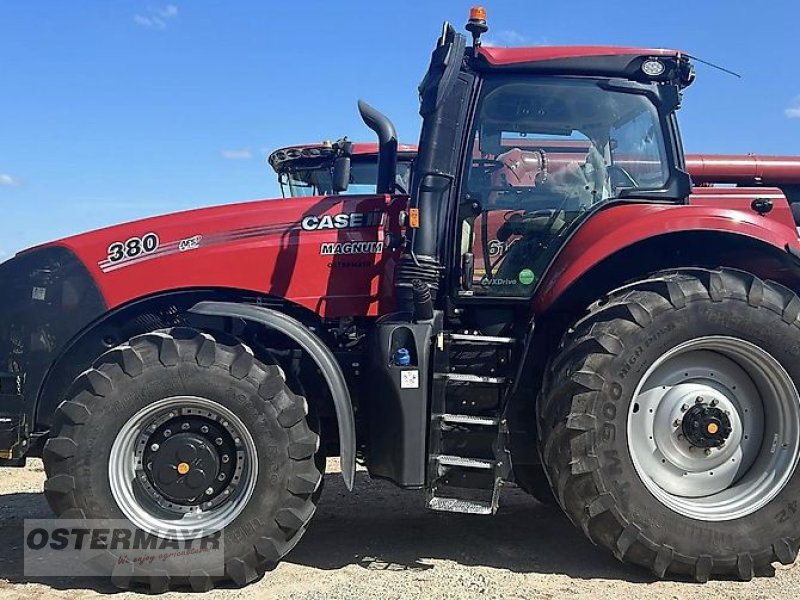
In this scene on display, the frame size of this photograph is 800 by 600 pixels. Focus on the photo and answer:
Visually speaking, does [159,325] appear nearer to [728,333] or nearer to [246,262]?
[246,262]

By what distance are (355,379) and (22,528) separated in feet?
8.44

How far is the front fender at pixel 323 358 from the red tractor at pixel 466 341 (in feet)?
0.04

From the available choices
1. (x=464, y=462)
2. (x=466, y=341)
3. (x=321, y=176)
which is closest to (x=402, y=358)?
(x=466, y=341)

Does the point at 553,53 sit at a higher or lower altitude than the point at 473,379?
higher

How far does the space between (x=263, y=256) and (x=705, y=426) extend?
8.79ft

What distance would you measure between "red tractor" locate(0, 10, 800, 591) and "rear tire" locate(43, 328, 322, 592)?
13mm

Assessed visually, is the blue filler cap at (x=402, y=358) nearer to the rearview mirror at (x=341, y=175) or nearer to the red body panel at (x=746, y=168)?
the rearview mirror at (x=341, y=175)

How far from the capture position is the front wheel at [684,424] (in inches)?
151

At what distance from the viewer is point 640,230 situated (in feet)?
13.0

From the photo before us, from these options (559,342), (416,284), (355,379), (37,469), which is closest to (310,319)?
(355,379)

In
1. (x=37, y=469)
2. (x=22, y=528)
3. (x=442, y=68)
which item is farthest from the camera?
(x=37, y=469)

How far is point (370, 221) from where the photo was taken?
4.46 metres

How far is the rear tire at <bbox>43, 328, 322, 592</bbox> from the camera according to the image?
3.84m

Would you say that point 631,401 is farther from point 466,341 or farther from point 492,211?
point 492,211
